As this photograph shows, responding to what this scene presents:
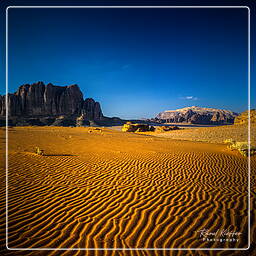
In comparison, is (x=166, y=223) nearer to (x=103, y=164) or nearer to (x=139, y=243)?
(x=139, y=243)

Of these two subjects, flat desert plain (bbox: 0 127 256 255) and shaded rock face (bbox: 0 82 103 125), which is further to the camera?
shaded rock face (bbox: 0 82 103 125)

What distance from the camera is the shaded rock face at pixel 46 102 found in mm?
73375

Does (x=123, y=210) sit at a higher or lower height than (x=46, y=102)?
lower

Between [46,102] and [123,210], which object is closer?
[123,210]

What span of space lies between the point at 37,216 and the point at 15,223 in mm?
376

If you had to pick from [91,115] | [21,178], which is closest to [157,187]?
[21,178]

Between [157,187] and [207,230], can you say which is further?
[157,187]

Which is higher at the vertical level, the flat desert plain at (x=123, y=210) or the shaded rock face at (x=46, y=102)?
the shaded rock face at (x=46, y=102)

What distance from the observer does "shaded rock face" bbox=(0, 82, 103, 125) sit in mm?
73375

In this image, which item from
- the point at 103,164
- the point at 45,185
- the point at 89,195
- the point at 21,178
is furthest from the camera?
the point at 103,164

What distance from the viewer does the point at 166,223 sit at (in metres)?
2.92

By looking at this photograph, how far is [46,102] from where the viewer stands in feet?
258

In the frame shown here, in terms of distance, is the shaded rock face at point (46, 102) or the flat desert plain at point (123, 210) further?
the shaded rock face at point (46, 102)

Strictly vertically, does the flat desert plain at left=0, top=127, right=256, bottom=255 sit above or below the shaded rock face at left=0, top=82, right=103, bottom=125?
below
